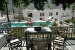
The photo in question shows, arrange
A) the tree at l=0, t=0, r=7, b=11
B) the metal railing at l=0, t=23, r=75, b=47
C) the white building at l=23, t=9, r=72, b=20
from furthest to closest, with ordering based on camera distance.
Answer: the white building at l=23, t=9, r=72, b=20
the metal railing at l=0, t=23, r=75, b=47
the tree at l=0, t=0, r=7, b=11

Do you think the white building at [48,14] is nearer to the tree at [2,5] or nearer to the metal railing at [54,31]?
the metal railing at [54,31]

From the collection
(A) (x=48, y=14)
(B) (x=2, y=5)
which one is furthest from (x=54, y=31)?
(A) (x=48, y=14)

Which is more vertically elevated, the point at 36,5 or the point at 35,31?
the point at 36,5

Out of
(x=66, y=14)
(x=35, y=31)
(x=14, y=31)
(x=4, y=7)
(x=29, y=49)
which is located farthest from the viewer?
(x=66, y=14)

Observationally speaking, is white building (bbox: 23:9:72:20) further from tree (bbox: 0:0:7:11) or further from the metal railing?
tree (bbox: 0:0:7:11)

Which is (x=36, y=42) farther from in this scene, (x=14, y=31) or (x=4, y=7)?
(x=14, y=31)

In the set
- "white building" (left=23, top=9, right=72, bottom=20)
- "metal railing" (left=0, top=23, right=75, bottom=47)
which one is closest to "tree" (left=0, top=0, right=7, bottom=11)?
"metal railing" (left=0, top=23, right=75, bottom=47)

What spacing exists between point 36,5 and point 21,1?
48cm

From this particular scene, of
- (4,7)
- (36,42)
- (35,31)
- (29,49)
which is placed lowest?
(29,49)

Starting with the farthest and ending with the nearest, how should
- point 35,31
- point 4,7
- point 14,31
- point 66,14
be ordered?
point 66,14 < point 14,31 < point 35,31 < point 4,7

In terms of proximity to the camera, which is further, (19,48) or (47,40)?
(19,48)

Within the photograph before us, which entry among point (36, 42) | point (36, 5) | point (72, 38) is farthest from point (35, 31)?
point (72, 38)

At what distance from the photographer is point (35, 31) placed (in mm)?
5379

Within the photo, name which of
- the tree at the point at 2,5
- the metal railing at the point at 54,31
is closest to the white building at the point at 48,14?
the metal railing at the point at 54,31
